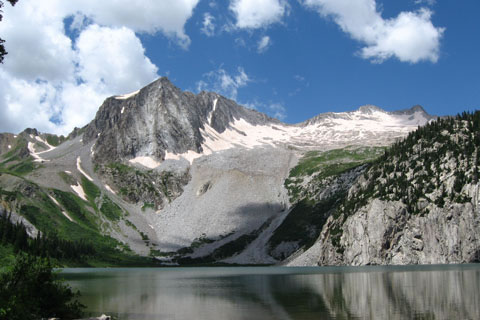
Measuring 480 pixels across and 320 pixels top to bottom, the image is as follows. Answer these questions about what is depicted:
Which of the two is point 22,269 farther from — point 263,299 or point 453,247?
point 453,247

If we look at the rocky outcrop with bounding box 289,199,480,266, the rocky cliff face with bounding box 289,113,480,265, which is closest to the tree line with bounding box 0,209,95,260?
the rocky outcrop with bounding box 289,199,480,266

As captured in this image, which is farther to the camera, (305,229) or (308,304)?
(305,229)

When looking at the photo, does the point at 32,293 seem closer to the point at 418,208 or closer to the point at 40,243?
the point at 418,208

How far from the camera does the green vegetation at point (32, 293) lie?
28609 mm

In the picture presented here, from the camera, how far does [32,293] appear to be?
3256 cm

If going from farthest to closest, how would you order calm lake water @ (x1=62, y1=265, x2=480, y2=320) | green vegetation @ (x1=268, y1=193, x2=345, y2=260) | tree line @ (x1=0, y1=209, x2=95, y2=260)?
green vegetation @ (x1=268, y1=193, x2=345, y2=260)
tree line @ (x1=0, y1=209, x2=95, y2=260)
calm lake water @ (x1=62, y1=265, x2=480, y2=320)

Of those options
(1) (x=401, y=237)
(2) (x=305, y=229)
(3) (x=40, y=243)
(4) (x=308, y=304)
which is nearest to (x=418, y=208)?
(1) (x=401, y=237)

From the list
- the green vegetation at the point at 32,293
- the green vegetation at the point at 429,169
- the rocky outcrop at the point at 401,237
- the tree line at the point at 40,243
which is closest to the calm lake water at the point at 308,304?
the green vegetation at the point at 32,293

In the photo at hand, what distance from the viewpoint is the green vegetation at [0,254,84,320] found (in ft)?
93.9

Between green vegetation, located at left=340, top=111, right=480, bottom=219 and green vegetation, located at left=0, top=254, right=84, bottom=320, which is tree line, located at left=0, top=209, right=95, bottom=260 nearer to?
green vegetation, located at left=0, top=254, right=84, bottom=320

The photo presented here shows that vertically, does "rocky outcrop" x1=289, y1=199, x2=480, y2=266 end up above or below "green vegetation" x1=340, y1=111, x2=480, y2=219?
below

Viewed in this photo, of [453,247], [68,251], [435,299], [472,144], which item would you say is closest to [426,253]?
[453,247]

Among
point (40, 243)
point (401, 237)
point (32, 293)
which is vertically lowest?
point (40, 243)

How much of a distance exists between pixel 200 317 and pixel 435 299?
2383 cm
